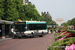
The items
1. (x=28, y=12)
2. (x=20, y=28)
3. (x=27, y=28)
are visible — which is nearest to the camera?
(x=20, y=28)

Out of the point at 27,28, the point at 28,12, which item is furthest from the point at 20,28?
the point at 28,12

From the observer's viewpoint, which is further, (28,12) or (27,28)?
(28,12)

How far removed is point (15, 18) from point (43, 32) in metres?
10.7

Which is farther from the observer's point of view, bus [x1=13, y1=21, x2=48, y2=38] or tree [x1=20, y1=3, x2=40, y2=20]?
tree [x1=20, y1=3, x2=40, y2=20]

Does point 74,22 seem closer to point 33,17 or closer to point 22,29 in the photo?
point 33,17

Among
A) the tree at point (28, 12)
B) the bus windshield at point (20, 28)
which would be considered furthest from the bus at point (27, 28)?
the tree at point (28, 12)

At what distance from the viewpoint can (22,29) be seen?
27203 mm

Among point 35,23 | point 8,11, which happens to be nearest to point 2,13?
point 8,11

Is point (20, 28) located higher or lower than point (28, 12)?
lower

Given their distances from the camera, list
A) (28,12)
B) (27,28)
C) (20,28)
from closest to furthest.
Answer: (20,28)
(27,28)
(28,12)

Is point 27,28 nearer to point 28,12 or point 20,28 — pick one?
point 20,28

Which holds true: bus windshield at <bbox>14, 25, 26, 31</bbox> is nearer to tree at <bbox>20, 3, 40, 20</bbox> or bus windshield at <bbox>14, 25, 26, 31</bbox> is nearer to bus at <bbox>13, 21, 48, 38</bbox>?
bus at <bbox>13, 21, 48, 38</bbox>

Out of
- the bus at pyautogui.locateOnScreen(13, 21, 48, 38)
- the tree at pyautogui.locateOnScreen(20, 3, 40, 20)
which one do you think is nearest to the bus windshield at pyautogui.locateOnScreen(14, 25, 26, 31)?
the bus at pyautogui.locateOnScreen(13, 21, 48, 38)

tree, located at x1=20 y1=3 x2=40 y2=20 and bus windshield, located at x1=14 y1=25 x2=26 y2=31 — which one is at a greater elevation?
tree, located at x1=20 y1=3 x2=40 y2=20
